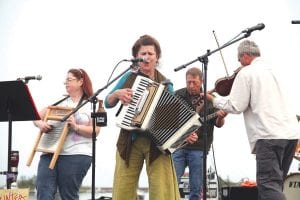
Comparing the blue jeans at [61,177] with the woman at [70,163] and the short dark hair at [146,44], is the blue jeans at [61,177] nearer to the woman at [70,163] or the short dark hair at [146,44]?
the woman at [70,163]

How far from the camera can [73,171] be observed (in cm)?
482

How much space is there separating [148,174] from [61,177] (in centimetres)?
103

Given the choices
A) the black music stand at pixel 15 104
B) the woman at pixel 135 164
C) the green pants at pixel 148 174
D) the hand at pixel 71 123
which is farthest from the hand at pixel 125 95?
the hand at pixel 71 123

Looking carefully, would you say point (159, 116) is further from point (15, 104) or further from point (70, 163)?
point (15, 104)

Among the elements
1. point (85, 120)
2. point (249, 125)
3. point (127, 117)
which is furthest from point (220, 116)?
point (127, 117)

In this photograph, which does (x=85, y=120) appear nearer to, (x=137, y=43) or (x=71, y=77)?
(x=71, y=77)

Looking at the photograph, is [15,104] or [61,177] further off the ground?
[15,104]

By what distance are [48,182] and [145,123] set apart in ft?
→ 4.14

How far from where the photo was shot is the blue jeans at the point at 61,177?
4758mm

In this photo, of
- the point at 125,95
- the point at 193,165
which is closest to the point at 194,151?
the point at 193,165

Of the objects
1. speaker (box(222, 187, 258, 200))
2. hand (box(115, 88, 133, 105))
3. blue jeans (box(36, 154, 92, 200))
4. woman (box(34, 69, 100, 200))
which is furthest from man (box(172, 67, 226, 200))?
hand (box(115, 88, 133, 105))

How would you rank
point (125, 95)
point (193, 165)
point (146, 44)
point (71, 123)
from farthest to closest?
point (193, 165) → point (71, 123) → point (146, 44) → point (125, 95)

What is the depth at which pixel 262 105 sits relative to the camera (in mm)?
4520

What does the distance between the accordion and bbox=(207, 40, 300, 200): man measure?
0.66 meters
